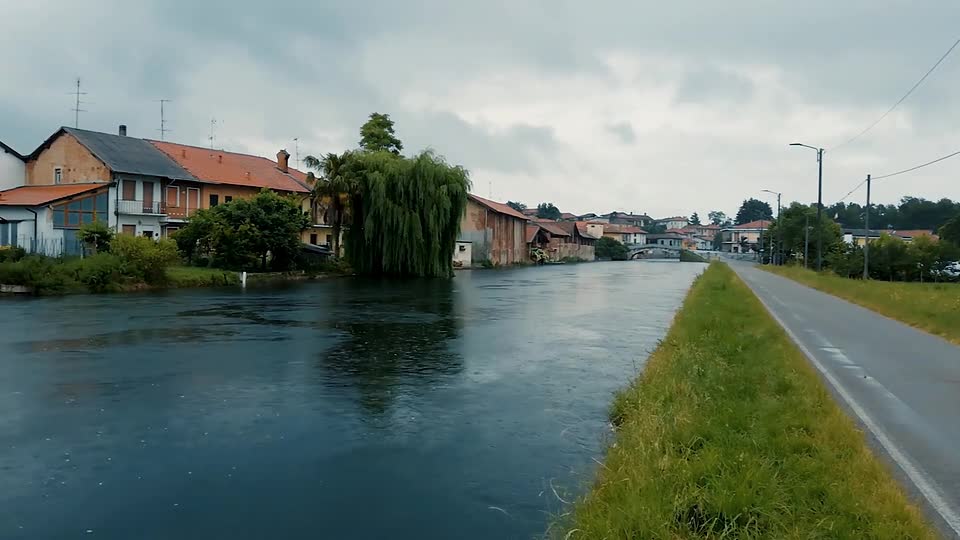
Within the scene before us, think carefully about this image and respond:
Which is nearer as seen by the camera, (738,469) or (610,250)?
(738,469)

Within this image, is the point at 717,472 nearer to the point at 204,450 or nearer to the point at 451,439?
the point at 451,439

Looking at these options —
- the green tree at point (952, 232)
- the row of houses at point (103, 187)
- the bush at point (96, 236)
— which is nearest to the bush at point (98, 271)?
the bush at point (96, 236)

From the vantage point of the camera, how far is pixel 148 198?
49344mm

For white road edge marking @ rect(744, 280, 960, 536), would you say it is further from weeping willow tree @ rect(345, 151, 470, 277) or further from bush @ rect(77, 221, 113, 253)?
weeping willow tree @ rect(345, 151, 470, 277)

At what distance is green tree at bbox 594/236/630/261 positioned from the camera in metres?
136

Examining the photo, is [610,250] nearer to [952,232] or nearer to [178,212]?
[952,232]

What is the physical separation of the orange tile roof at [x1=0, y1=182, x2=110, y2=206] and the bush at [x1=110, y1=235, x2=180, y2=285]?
9864mm

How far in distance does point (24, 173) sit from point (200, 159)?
11641 mm

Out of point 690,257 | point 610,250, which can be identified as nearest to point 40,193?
point 610,250

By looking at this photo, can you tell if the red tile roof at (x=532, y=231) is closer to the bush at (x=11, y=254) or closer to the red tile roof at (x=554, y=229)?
the red tile roof at (x=554, y=229)

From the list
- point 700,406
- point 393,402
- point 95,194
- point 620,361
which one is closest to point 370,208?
point 95,194

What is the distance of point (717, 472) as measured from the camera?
6.59 meters

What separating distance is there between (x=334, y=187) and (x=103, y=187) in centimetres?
1393

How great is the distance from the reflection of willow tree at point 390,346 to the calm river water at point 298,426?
→ 0.09 meters
